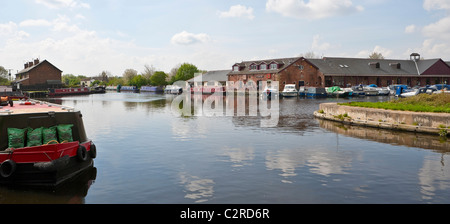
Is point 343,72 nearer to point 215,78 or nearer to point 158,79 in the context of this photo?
point 215,78

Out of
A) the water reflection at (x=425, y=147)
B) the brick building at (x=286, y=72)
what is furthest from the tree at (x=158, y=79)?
the water reflection at (x=425, y=147)

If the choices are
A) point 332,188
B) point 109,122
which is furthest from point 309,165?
point 109,122

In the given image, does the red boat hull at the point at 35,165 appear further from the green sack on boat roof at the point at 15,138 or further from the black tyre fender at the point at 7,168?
the green sack on boat roof at the point at 15,138

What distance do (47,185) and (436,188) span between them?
42.9ft

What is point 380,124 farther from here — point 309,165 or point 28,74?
point 28,74

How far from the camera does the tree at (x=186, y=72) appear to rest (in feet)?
443

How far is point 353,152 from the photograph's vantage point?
59.0 feet

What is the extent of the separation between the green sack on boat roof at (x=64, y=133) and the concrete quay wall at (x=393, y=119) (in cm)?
2036

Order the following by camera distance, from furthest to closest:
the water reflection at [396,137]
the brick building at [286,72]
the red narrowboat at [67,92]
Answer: the red narrowboat at [67,92] → the brick building at [286,72] → the water reflection at [396,137]

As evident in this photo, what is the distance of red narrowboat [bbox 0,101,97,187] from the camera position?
11906 mm

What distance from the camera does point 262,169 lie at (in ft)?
48.0

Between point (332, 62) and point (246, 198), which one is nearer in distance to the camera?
point (246, 198)

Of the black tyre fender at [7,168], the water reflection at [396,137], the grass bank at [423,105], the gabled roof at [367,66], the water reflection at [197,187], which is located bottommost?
the water reflection at [197,187]
